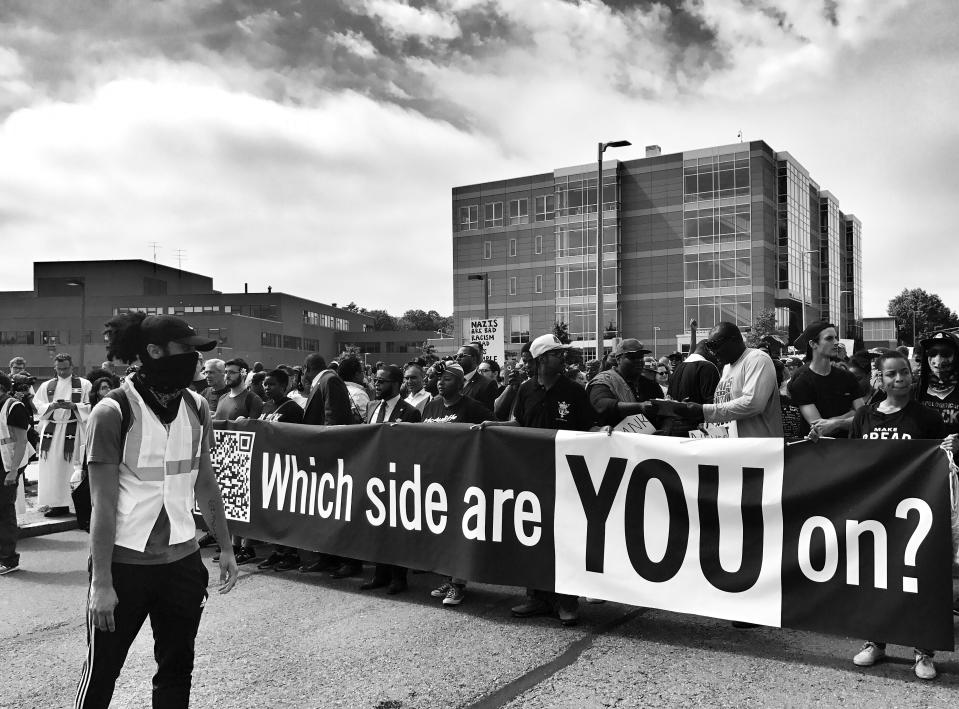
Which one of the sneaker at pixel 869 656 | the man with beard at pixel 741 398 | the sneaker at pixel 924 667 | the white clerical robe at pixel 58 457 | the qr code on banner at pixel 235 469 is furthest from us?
the white clerical robe at pixel 58 457

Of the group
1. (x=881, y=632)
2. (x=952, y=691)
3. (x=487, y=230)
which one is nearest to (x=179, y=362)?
(x=881, y=632)

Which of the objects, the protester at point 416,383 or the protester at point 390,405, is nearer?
the protester at point 390,405

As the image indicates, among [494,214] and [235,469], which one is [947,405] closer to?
[235,469]

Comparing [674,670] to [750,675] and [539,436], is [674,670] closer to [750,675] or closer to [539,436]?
[750,675]

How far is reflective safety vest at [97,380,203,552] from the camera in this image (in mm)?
2947

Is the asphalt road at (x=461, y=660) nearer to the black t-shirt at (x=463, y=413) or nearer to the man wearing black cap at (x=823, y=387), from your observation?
the black t-shirt at (x=463, y=413)

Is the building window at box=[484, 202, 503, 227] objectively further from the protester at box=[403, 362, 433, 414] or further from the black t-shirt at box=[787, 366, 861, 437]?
the black t-shirt at box=[787, 366, 861, 437]

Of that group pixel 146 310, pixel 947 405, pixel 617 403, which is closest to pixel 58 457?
pixel 617 403

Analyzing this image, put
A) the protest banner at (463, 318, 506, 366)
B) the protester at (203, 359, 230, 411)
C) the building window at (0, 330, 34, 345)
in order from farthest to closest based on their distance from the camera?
the building window at (0, 330, 34, 345) → the protest banner at (463, 318, 506, 366) → the protester at (203, 359, 230, 411)

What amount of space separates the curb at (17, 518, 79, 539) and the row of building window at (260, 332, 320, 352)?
2734 inches

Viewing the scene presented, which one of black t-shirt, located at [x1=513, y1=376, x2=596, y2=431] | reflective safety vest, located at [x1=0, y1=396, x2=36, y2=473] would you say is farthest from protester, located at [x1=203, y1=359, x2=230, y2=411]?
black t-shirt, located at [x1=513, y1=376, x2=596, y2=431]

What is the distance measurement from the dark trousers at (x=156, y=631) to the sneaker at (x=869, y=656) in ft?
11.5

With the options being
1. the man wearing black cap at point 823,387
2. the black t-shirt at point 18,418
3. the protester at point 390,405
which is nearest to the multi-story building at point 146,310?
the black t-shirt at point 18,418

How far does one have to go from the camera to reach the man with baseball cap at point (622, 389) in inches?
218
